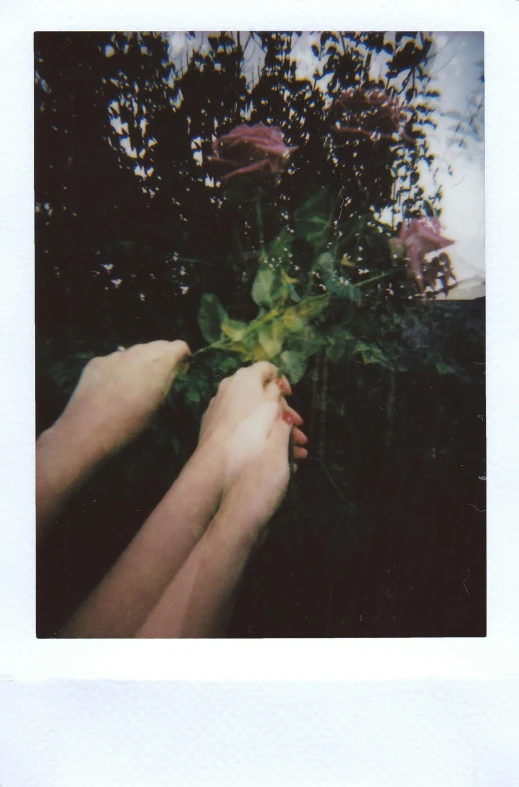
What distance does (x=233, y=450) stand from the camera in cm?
82

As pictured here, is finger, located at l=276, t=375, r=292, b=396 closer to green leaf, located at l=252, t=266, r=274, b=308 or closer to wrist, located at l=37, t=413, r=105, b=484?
green leaf, located at l=252, t=266, r=274, b=308

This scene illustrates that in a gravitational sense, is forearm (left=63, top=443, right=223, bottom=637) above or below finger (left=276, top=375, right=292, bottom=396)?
below

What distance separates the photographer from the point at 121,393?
818 millimetres

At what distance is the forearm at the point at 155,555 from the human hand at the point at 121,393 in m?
0.13

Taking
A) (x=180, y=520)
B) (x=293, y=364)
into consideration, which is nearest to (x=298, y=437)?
(x=293, y=364)

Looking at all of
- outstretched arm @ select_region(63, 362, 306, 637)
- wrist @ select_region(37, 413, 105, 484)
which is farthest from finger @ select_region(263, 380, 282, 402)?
wrist @ select_region(37, 413, 105, 484)

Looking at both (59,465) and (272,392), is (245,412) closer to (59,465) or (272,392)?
(272,392)

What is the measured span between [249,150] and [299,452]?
0.55 m

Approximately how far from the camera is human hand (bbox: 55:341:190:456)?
81 cm

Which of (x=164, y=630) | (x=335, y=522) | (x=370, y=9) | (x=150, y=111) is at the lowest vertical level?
(x=164, y=630)

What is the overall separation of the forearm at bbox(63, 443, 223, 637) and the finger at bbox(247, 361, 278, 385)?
148 mm
